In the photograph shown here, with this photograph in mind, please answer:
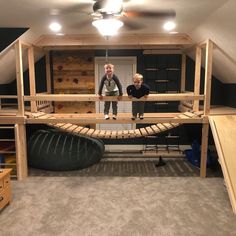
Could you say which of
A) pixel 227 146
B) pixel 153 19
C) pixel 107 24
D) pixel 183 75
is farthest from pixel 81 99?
pixel 183 75

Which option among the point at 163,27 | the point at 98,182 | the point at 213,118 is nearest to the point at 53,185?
the point at 98,182

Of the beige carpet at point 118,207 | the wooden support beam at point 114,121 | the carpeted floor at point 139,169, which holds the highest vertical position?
the wooden support beam at point 114,121

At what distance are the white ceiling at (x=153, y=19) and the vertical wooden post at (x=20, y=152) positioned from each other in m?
1.79

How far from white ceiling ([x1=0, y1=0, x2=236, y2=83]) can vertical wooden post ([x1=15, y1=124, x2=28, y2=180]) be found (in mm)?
1787

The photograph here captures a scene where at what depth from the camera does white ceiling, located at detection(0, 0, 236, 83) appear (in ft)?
10.3

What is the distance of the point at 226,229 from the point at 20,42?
4.27 meters

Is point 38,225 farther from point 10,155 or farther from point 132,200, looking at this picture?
point 10,155

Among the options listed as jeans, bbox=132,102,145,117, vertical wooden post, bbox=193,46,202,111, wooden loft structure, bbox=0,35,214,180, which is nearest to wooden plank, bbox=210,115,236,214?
wooden loft structure, bbox=0,35,214,180

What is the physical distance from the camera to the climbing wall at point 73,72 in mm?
6285

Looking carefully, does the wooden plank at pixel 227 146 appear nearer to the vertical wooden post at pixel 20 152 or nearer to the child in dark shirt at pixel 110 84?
the child in dark shirt at pixel 110 84

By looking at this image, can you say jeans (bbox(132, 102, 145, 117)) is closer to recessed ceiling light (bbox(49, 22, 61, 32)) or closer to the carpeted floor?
the carpeted floor

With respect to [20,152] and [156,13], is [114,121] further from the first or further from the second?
[156,13]

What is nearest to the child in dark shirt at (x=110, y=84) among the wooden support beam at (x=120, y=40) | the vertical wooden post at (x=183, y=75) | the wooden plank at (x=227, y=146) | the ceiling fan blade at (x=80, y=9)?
the wooden support beam at (x=120, y=40)

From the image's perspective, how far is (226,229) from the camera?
3.09m
